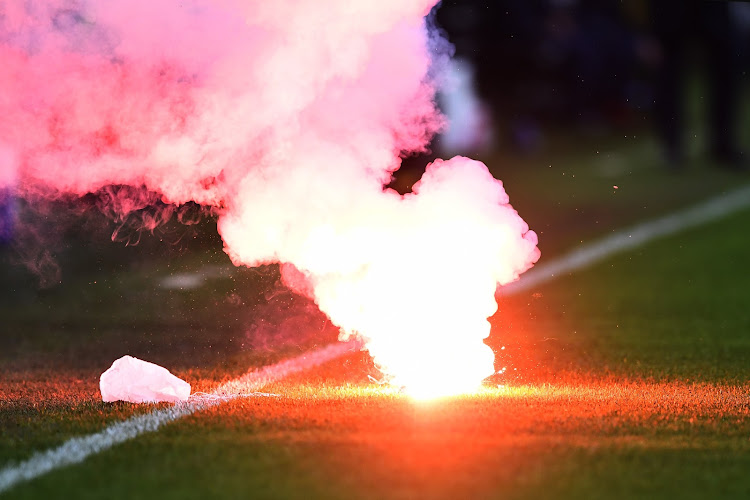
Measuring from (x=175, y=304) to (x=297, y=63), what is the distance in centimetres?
419

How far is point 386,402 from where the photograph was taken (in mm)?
7062

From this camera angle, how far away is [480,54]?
30453mm

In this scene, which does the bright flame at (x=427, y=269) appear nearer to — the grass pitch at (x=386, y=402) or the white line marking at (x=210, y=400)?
the grass pitch at (x=386, y=402)

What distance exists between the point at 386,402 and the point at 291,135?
7.26 feet

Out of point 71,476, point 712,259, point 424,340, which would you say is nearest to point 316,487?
point 71,476

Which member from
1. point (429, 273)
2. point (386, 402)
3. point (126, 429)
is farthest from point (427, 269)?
point (126, 429)

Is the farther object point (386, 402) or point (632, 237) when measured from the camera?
point (632, 237)

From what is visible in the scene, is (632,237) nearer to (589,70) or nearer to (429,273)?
(429,273)

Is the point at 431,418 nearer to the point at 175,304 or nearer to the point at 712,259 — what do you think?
the point at 175,304

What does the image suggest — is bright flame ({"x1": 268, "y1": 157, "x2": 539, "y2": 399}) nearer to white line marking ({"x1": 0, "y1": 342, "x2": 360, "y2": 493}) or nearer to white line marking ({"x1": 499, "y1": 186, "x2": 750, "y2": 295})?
white line marking ({"x1": 0, "y1": 342, "x2": 360, "y2": 493})

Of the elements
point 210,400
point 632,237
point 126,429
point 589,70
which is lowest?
point 126,429

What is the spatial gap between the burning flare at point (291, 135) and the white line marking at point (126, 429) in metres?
0.65

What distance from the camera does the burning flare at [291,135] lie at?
7.97 meters

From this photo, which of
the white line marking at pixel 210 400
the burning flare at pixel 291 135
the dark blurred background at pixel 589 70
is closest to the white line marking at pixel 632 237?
the white line marking at pixel 210 400
